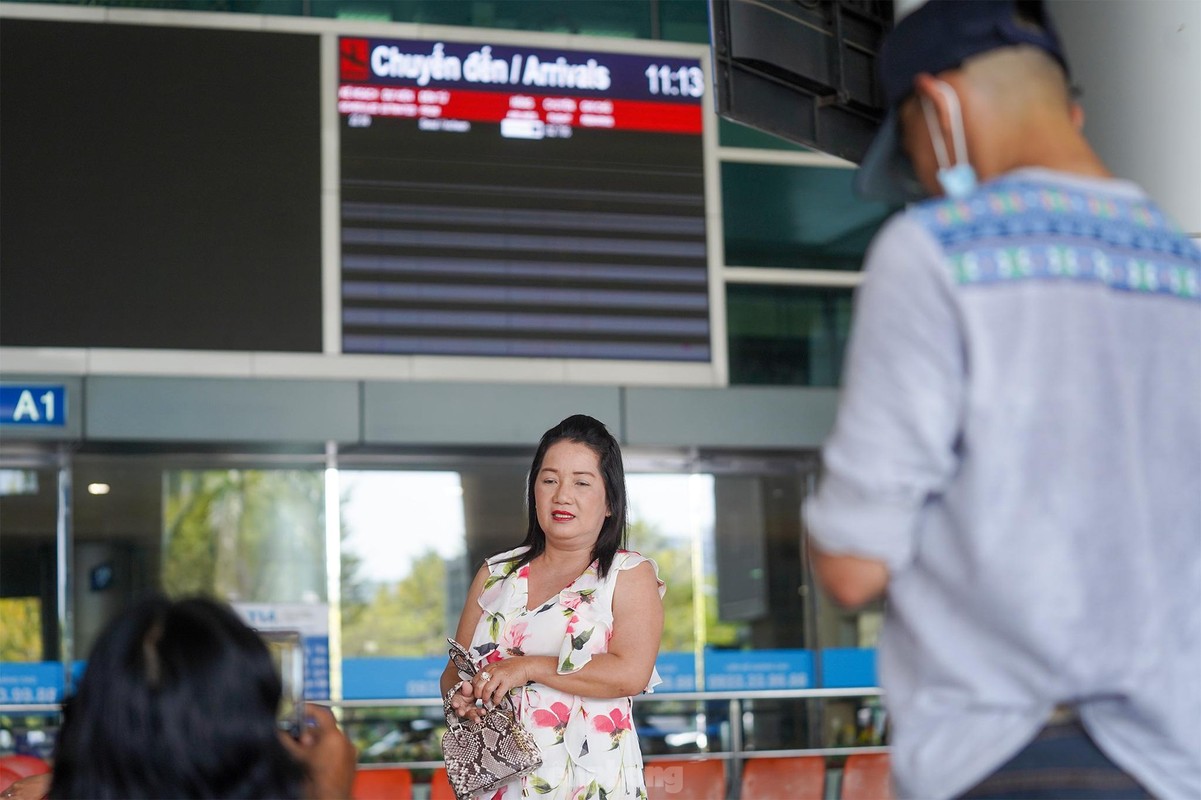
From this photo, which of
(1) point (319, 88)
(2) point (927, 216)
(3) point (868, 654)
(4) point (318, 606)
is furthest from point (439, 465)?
(2) point (927, 216)

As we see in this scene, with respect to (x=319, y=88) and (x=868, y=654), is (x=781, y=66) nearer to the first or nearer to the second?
(x=319, y=88)

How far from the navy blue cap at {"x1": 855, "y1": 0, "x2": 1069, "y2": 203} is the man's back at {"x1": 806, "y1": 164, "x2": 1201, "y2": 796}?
0.22m

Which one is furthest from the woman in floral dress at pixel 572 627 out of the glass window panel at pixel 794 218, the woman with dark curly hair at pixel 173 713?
the glass window panel at pixel 794 218

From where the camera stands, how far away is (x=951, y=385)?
5.13ft

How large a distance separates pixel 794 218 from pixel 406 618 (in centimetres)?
363

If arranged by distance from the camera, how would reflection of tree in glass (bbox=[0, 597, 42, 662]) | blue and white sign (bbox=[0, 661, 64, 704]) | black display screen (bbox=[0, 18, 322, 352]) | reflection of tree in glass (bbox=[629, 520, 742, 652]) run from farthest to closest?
reflection of tree in glass (bbox=[629, 520, 742, 652])
reflection of tree in glass (bbox=[0, 597, 42, 662])
blue and white sign (bbox=[0, 661, 64, 704])
black display screen (bbox=[0, 18, 322, 352])

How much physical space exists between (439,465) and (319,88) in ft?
7.85

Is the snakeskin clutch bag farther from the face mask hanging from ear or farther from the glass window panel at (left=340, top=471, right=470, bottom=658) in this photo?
the glass window panel at (left=340, top=471, right=470, bottom=658)

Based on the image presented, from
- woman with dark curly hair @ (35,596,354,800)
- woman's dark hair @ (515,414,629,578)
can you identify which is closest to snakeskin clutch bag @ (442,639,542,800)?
woman's dark hair @ (515,414,629,578)

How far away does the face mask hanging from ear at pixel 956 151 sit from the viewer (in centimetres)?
169

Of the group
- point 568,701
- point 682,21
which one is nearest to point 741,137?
point 682,21

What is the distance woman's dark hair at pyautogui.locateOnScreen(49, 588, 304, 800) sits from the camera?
1.70 metres

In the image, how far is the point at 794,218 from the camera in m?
9.51

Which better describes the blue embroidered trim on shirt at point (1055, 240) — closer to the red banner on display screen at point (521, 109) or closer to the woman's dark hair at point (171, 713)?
the woman's dark hair at point (171, 713)
